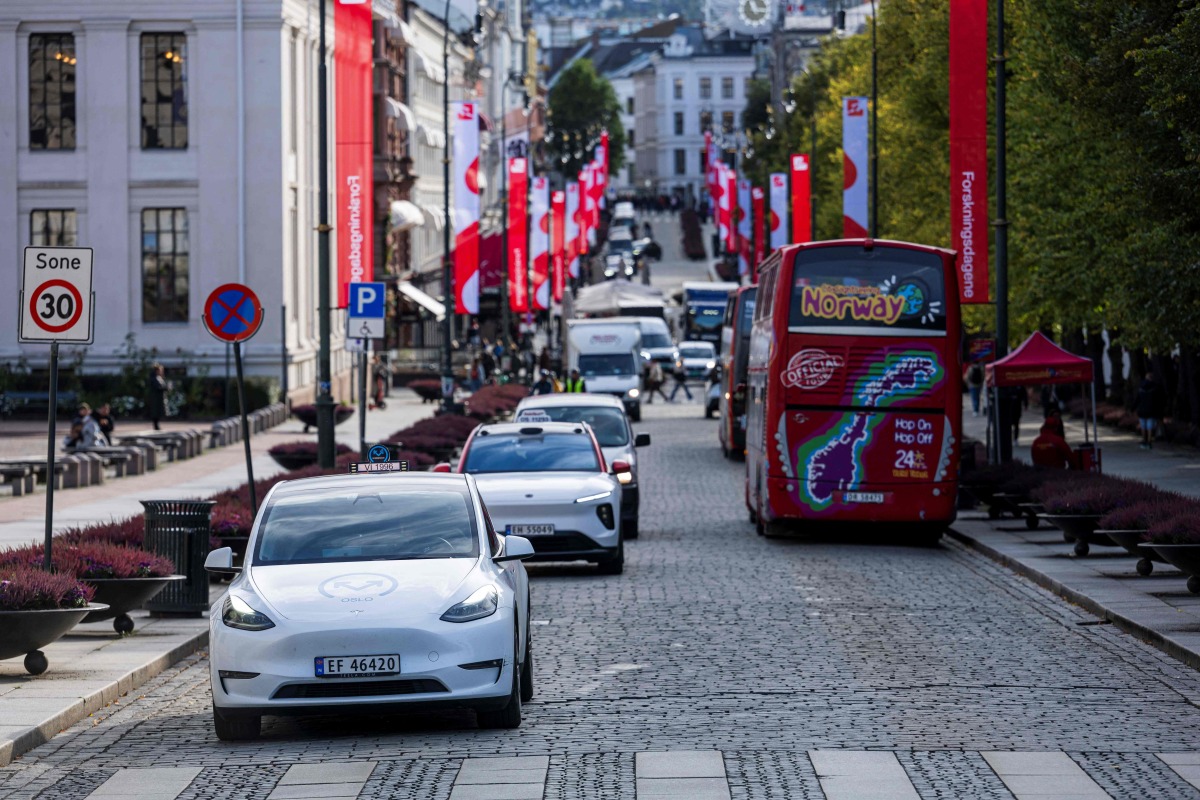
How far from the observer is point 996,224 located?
28344 millimetres

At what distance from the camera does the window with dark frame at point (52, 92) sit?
53.4 metres

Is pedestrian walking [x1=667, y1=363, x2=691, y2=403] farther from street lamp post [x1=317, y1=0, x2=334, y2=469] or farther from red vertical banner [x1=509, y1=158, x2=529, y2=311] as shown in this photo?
street lamp post [x1=317, y1=0, x2=334, y2=469]

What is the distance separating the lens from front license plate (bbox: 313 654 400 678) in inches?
412

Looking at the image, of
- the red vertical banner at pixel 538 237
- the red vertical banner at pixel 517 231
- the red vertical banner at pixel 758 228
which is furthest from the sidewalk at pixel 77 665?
the red vertical banner at pixel 758 228

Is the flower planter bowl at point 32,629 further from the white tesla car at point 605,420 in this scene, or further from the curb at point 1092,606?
the white tesla car at point 605,420

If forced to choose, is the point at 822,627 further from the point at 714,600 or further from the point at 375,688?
the point at 375,688

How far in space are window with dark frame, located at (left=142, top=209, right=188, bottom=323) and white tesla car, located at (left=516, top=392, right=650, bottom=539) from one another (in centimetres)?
2727

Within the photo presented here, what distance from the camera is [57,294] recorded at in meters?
14.6

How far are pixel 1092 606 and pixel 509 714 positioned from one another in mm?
7506

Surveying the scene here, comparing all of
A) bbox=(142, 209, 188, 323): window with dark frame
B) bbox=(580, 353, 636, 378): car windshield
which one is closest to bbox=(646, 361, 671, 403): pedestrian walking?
bbox=(580, 353, 636, 378): car windshield

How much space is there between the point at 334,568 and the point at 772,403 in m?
13.5

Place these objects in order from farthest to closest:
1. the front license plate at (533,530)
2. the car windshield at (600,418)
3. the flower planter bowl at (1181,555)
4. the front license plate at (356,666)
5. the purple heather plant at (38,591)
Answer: the car windshield at (600,418) < the front license plate at (533,530) < the flower planter bowl at (1181,555) < the purple heather plant at (38,591) < the front license plate at (356,666)

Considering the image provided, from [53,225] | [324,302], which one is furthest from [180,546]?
[53,225]

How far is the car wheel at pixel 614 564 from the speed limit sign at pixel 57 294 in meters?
6.82
